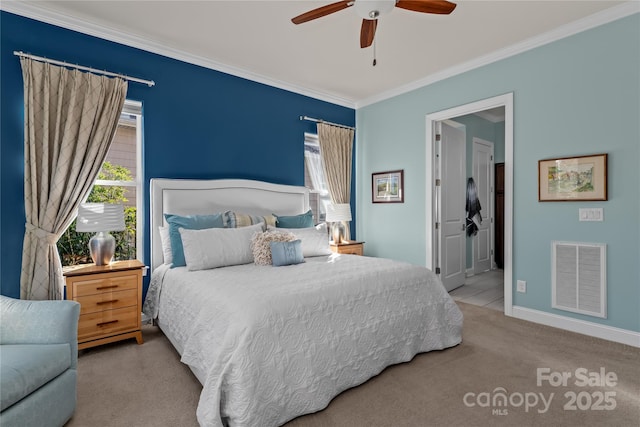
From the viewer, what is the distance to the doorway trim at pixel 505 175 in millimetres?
3420

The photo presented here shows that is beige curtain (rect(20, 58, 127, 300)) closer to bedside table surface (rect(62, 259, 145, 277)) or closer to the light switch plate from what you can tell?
bedside table surface (rect(62, 259, 145, 277))

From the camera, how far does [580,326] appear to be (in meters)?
2.97

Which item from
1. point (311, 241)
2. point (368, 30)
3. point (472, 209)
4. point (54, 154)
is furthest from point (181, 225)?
point (472, 209)

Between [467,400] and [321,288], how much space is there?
3.67 ft

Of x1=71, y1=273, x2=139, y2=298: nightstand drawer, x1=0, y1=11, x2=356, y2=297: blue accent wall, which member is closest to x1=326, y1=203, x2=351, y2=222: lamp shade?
x1=0, y1=11, x2=356, y2=297: blue accent wall

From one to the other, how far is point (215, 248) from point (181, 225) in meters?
0.50

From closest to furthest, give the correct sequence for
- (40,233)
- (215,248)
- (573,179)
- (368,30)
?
(368,30) < (40,233) < (215,248) < (573,179)

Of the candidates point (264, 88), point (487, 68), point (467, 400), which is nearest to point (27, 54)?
point (264, 88)

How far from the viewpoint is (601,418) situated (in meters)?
1.81

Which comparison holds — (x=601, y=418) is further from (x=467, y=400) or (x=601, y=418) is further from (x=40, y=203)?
(x=40, y=203)

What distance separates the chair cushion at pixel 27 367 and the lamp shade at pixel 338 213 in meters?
3.18

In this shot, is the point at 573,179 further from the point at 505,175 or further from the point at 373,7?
the point at 373,7

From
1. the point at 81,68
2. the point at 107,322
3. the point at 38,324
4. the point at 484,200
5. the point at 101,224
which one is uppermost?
the point at 81,68

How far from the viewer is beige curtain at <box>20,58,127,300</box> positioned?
256cm
